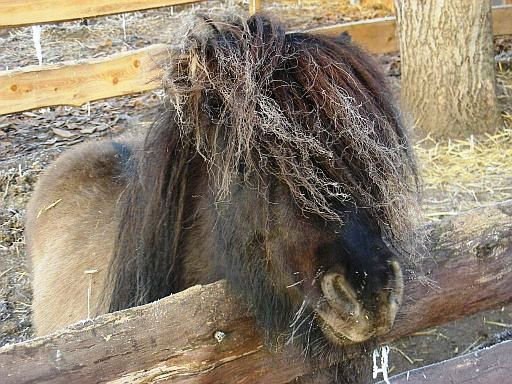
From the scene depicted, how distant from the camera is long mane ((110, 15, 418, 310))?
6.31 feet

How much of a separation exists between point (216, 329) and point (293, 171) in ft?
1.63

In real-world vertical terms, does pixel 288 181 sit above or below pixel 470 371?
above

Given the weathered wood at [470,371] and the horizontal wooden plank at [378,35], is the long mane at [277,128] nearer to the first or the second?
the weathered wood at [470,371]

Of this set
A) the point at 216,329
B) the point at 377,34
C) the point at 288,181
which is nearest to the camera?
the point at 288,181

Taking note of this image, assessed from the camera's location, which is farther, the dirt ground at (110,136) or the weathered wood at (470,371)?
the dirt ground at (110,136)

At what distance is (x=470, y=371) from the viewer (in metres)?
2.41

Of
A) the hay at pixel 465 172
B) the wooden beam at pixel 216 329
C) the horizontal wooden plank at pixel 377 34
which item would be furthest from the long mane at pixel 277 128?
the horizontal wooden plank at pixel 377 34

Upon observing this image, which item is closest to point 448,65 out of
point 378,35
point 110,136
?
point 378,35

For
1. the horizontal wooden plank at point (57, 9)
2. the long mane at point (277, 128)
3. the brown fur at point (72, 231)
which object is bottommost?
the brown fur at point (72, 231)

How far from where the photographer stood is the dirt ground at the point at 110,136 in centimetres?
411

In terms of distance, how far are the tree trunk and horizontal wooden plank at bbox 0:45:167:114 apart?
7.46ft

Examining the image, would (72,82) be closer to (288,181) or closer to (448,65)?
(448,65)

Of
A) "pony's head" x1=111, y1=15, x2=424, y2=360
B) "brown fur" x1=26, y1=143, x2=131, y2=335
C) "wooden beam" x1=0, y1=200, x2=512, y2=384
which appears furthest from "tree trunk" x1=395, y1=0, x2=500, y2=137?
"pony's head" x1=111, y1=15, x2=424, y2=360

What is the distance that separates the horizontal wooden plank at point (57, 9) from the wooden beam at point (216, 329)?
3713mm
